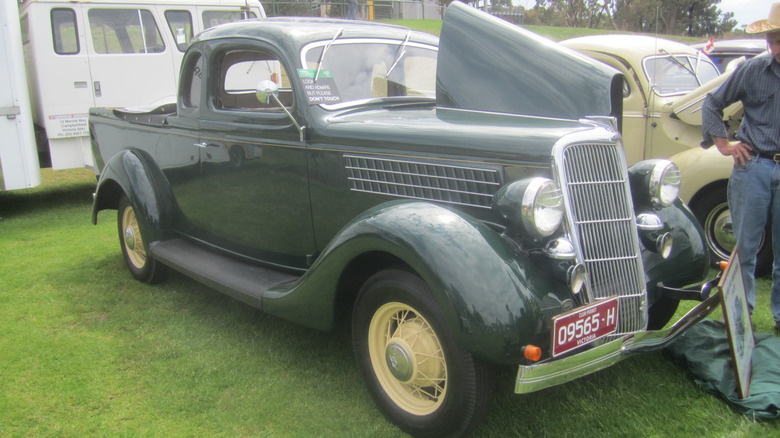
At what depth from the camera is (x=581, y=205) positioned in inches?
101

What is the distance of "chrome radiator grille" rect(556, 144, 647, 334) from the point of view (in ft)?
8.38

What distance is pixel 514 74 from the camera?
3.10 metres

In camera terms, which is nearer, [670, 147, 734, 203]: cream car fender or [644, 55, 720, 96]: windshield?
[670, 147, 734, 203]: cream car fender

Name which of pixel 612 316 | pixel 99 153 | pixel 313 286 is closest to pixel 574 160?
pixel 612 316

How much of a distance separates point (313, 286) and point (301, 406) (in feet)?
2.00

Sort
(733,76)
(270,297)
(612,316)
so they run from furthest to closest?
(733,76)
(270,297)
(612,316)

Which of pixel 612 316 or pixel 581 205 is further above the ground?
pixel 581 205

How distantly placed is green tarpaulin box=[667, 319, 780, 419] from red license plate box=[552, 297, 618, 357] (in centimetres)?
86

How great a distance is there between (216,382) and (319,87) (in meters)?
1.71

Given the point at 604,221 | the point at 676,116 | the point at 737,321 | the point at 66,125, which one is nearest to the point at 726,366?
the point at 737,321

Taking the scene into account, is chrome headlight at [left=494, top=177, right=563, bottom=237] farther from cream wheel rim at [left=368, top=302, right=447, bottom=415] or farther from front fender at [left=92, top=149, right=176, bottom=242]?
front fender at [left=92, top=149, right=176, bottom=242]

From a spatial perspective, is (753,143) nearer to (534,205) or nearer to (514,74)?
(514,74)

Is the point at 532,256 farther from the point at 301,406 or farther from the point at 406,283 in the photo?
the point at 301,406

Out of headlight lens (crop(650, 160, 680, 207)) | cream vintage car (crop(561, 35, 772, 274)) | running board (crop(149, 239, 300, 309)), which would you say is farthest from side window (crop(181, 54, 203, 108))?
cream vintage car (crop(561, 35, 772, 274))
